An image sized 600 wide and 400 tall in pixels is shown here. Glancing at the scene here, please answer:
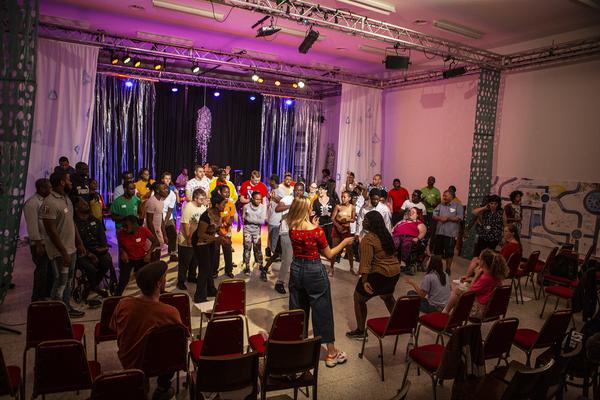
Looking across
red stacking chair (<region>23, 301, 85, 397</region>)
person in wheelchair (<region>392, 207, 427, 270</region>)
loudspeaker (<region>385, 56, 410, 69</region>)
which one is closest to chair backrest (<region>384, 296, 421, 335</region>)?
red stacking chair (<region>23, 301, 85, 397</region>)

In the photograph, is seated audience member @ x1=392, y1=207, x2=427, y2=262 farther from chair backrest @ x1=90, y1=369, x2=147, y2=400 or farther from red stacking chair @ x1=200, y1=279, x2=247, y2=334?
chair backrest @ x1=90, y1=369, x2=147, y2=400

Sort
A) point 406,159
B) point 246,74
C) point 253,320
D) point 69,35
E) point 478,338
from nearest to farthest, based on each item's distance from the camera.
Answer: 1. point 478,338
2. point 253,320
3. point 69,35
4. point 406,159
5. point 246,74

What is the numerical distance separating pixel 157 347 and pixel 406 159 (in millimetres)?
10048

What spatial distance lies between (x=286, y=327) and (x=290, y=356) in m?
0.38

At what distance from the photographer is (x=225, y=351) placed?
3238 millimetres

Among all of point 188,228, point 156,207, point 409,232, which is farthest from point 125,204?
point 409,232

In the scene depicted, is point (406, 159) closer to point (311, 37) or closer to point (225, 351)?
point (311, 37)

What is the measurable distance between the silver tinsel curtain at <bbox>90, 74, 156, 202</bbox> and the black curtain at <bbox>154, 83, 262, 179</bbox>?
0.37 metres

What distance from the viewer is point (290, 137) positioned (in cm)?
1523

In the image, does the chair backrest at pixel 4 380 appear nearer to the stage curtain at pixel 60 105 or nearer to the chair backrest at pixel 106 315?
the chair backrest at pixel 106 315

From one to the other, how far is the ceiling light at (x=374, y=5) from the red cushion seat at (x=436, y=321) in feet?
16.6

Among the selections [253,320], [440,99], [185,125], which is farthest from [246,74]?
[253,320]

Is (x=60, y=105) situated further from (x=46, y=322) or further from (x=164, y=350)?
(x=164, y=350)

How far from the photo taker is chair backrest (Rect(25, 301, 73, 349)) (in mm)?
3268
